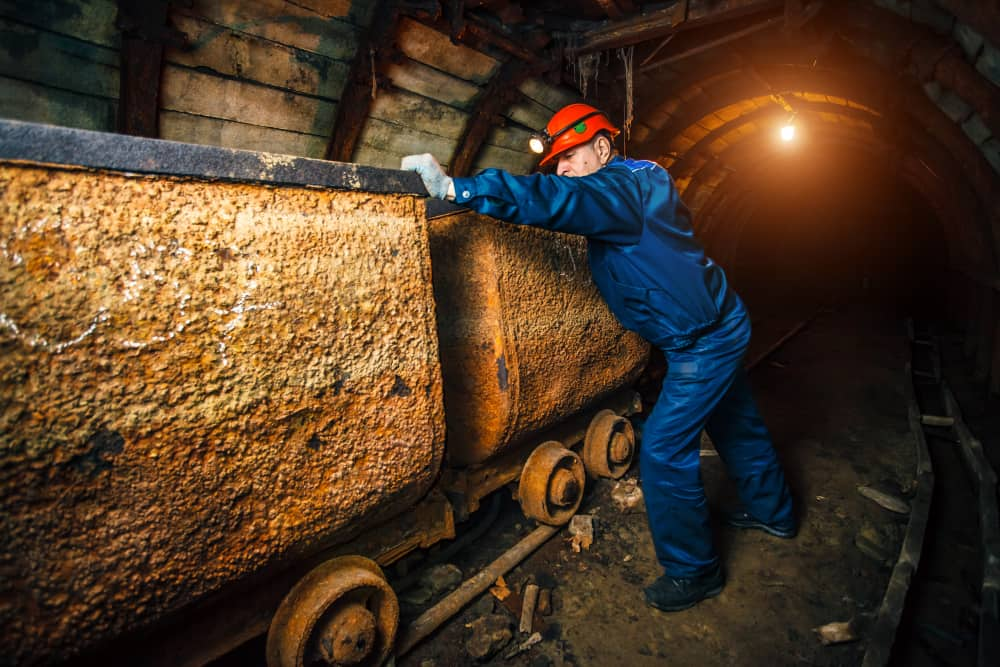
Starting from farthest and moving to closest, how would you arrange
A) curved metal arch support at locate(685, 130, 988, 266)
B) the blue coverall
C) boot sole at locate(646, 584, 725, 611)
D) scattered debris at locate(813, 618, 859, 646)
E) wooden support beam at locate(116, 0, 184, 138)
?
curved metal arch support at locate(685, 130, 988, 266) → wooden support beam at locate(116, 0, 184, 138) → boot sole at locate(646, 584, 725, 611) → the blue coverall → scattered debris at locate(813, 618, 859, 646)

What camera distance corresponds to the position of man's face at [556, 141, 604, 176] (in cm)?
249

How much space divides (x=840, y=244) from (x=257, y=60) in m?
16.9

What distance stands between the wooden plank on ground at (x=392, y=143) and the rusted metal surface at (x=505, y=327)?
2114 millimetres

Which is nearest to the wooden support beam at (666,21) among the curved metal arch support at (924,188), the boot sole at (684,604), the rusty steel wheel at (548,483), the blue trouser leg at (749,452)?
the blue trouser leg at (749,452)

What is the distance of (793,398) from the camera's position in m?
4.96

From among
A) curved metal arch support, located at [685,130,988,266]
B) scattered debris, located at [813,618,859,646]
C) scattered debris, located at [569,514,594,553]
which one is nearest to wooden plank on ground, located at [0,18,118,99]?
scattered debris, located at [569,514,594,553]

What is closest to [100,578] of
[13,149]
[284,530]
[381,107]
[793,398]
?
[284,530]

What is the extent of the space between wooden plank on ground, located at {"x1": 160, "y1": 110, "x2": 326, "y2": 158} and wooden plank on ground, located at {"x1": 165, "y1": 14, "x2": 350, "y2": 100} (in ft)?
1.10

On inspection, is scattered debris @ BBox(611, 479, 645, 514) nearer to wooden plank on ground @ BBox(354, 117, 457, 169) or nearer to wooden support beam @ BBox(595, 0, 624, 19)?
wooden plank on ground @ BBox(354, 117, 457, 169)

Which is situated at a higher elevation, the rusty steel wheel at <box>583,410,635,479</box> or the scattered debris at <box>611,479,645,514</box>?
the rusty steel wheel at <box>583,410,635,479</box>

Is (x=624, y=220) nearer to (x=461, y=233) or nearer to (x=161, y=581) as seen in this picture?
(x=461, y=233)

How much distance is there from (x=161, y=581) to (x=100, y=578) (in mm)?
132

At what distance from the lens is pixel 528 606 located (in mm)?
2262

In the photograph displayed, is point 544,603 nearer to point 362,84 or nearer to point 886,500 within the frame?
point 886,500
